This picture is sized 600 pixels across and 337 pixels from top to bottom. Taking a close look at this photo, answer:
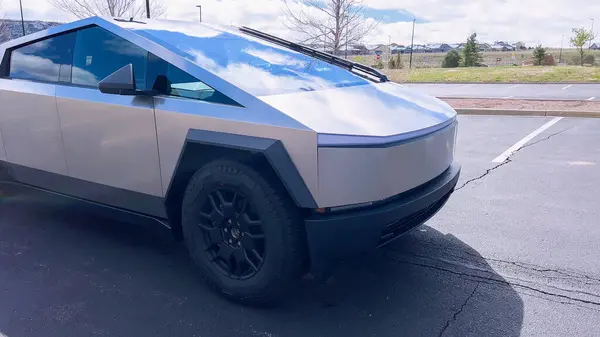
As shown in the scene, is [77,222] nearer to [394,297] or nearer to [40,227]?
[40,227]

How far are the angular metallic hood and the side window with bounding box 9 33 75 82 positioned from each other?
184cm

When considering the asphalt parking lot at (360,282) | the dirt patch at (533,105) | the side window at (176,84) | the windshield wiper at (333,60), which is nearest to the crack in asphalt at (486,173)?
the asphalt parking lot at (360,282)

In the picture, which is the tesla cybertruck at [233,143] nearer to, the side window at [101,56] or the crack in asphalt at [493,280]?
the side window at [101,56]

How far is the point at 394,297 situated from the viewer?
2881 mm

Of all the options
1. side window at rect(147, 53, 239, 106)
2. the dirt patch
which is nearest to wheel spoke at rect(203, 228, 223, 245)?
side window at rect(147, 53, 239, 106)

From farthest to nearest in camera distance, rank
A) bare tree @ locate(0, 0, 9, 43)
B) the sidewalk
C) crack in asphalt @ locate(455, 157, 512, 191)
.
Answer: bare tree @ locate(0, 0, 9, 43)
the sidewalk
crack in asphalt @ locate(455, 157, 512, 191)

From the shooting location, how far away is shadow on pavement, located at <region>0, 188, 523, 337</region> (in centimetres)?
257

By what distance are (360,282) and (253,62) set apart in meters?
1.61

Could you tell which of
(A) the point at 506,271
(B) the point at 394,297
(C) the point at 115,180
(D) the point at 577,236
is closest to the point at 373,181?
(B) the point at 394,297

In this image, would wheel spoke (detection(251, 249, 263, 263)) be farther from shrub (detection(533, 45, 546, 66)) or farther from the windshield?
shrub (detection(533, 45, 546, 66))

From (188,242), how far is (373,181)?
1.23 metres

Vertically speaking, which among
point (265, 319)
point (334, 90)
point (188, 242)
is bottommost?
point (265, 319)

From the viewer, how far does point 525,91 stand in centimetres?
1742

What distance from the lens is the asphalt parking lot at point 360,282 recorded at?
8.49 feet
